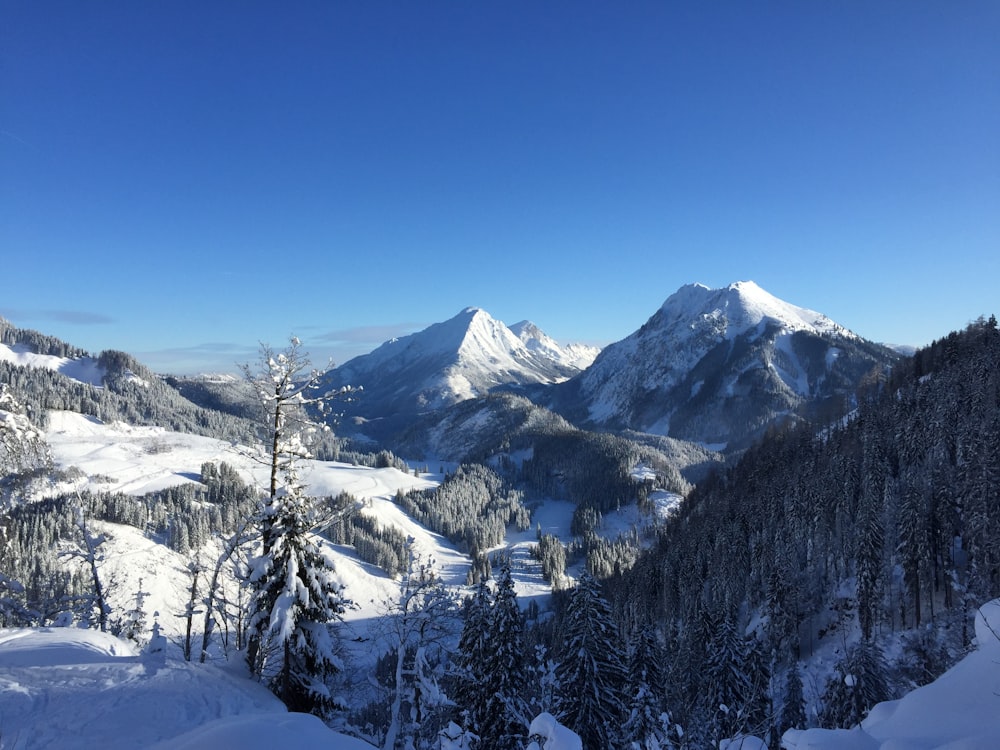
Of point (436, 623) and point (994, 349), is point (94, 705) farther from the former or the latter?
point (994, 349)

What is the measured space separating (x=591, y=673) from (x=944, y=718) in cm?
1967

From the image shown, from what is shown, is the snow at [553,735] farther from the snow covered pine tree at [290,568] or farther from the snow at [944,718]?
the snow covered pine tree at [290,568]

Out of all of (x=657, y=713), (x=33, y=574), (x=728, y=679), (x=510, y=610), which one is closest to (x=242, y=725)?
(x=510, y=610)

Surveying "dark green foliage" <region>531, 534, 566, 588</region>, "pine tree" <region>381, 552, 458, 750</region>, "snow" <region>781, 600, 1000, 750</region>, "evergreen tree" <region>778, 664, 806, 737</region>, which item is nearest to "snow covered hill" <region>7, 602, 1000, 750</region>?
"snow" <region>781, 600, 1000, 750</region>

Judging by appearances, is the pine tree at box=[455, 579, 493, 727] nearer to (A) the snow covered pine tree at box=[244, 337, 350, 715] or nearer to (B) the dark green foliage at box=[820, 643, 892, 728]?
(A) the snow covered pine tree at box=[244, 337, 350, 715]

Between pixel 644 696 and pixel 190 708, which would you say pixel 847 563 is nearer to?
pixel 644 696

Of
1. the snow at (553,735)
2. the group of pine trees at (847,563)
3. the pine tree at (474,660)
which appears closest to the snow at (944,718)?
the snow at (553,735)

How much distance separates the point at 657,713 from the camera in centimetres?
2752

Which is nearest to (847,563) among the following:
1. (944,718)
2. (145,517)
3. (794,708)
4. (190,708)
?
(794,708)

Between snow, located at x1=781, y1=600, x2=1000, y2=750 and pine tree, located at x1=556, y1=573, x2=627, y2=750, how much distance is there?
59.4 feet

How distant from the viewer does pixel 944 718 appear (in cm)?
774

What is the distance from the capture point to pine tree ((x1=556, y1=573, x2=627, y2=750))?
24047 millimetres

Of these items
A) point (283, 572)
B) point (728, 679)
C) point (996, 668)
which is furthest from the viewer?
point (728, 679)

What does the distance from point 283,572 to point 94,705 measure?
209 inches
